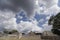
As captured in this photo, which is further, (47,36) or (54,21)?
(54,21)

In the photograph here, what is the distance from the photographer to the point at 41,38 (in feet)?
84.9

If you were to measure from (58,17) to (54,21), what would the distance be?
4.64 ft

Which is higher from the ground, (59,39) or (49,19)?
(49,19)

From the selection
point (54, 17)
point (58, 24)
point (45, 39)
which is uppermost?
point (54, 17)

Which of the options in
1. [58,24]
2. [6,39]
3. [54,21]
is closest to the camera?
[6,39]

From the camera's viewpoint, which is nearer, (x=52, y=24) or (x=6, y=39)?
(x=6, y=39)

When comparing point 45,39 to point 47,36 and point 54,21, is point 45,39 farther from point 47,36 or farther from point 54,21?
point 54,21

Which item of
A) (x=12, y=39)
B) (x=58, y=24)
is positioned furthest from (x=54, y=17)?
(x=12, y=39)

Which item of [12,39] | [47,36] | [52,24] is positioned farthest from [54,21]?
[12,39]

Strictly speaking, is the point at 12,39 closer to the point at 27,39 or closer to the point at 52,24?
the point at 27,39

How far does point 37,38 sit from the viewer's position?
1007 inches

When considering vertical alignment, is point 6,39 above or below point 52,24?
below

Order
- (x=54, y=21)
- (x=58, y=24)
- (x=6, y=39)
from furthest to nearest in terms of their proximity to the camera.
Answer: (x=54, y=21) → (x=58, y=24) → (x=6, y=39)

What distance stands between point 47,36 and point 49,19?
48.5 ft
